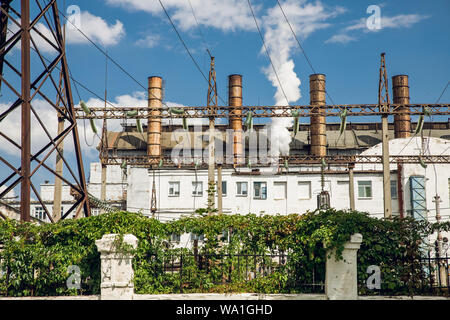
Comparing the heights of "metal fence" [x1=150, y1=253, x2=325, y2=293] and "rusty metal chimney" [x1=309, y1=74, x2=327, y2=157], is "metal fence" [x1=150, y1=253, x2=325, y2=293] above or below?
below

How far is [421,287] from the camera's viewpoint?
10914 mm

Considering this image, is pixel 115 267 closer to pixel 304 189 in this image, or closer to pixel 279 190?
pixel 279 190

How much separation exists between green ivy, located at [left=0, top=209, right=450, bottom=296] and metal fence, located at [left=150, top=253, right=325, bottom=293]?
0.02 meters

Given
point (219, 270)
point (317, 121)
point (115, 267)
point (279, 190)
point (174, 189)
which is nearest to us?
point (115, 267)

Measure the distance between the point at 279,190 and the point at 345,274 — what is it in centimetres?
3088

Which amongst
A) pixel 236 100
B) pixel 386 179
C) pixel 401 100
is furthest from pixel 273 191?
pixel 401 100

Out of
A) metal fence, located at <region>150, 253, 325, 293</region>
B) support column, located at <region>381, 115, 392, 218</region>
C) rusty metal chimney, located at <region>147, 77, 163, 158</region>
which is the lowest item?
metal fence, located at <region>150, 253, 325, 293</region>

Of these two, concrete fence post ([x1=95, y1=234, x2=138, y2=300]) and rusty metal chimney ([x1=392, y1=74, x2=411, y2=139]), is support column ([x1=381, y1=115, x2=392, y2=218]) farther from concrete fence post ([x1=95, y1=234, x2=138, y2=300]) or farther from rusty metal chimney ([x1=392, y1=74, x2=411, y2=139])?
rusty metal chimney ([x1=392, y1=74, x2=411, y2=139])

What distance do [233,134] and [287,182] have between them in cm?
853

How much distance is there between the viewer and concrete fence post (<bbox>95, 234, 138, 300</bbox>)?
10.4 meters

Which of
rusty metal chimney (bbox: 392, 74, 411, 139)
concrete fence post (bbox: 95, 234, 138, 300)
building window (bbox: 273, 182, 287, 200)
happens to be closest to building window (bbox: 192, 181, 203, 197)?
building window (bbox: 273, 182, 287, 200)

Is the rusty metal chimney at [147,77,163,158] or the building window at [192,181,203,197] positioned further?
the rusty metal chimney at [147,77,163,158]

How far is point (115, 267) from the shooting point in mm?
10500

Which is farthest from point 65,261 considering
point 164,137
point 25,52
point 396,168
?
point 164,137
